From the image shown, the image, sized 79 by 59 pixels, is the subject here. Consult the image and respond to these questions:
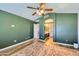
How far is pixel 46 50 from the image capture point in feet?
6.34

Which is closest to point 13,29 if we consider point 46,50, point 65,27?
point 46,50

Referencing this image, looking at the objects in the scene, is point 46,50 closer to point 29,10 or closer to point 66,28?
point 66,28

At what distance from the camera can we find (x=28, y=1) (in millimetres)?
1883

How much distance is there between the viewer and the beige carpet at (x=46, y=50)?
74.1 inches

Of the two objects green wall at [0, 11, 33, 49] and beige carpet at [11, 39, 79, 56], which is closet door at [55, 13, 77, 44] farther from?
green wall at [0, 11, 33, 49]

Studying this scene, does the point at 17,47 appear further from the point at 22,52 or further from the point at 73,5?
the point at 73,5

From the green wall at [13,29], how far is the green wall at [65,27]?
0.36m

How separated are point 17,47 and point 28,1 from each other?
3.06ft

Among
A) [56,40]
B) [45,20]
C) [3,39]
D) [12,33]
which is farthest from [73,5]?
[3,39]

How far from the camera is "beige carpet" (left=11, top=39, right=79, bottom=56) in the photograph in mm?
1883

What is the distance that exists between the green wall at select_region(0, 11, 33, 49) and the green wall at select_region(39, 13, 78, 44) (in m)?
0.36

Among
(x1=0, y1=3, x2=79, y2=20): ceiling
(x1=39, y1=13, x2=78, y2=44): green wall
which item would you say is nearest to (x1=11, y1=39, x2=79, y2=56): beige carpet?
(x1=39, y1=13, x2=78, y2=44): green wall

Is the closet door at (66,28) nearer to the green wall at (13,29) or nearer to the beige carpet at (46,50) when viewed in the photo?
the beige carpet at (46,50)

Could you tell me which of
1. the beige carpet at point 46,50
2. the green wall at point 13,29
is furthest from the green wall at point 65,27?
the green wall at point 13,29
